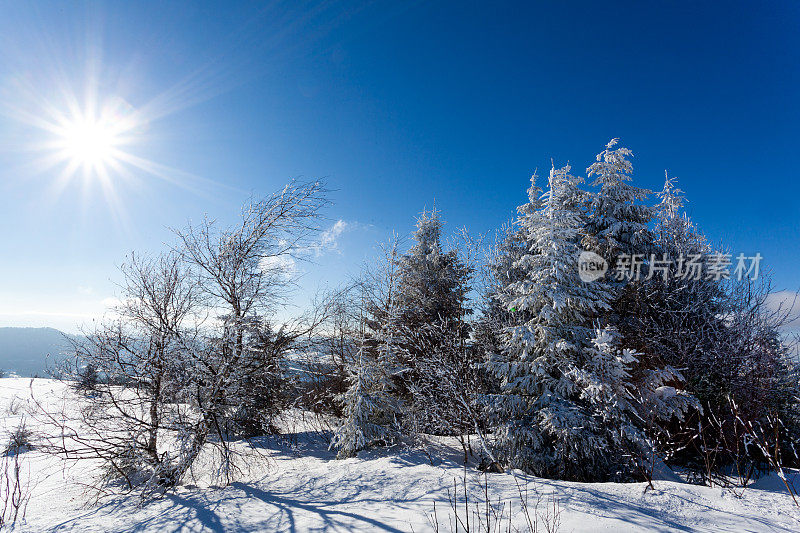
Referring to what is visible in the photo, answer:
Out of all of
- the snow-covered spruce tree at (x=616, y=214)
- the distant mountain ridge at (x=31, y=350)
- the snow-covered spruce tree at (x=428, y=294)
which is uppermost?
the snow-covered spruce tree at (x=616, y=214)

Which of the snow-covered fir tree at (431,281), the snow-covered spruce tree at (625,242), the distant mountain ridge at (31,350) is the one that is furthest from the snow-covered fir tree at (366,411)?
the snow-covered spruce tree at (625,242)

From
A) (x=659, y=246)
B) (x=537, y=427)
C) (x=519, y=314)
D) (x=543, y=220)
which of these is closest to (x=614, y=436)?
(x=537, y=427)

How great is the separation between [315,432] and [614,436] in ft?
32.5

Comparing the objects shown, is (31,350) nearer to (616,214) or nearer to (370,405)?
(370,405)

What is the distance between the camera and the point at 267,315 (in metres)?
8.83

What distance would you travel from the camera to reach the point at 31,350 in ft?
219

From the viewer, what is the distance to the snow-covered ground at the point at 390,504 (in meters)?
4.08

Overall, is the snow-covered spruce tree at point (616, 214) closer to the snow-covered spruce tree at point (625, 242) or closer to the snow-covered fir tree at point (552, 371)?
the snow-covered spruce tree at point (625, 242)

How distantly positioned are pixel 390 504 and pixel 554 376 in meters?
6.00

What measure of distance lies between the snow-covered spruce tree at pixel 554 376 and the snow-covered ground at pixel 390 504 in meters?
2.24

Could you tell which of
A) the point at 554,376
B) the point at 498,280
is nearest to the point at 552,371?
the point at 554,376

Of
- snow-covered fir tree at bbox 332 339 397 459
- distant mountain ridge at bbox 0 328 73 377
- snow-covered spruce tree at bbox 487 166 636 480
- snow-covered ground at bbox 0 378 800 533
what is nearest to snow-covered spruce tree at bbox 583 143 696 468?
snow-covered spruce tree at bbox 487 166 636 480

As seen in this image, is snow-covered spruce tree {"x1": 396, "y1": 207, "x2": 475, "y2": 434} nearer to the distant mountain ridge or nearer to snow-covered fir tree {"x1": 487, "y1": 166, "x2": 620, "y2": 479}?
snow-covered fir tree {"x1": 487, "y1": 166, "x2": 620, "y2": 479}

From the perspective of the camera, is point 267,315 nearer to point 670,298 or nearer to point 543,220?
point 543,220
